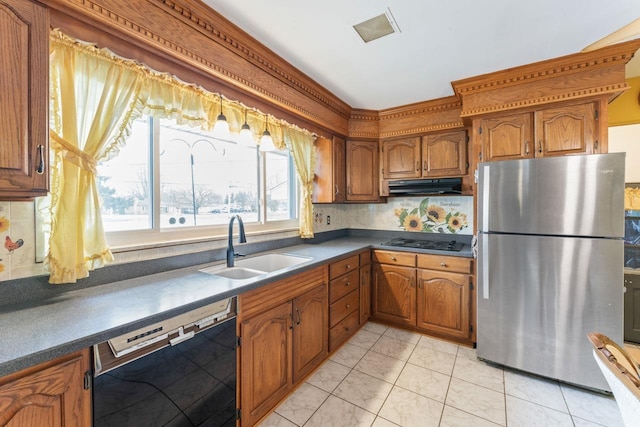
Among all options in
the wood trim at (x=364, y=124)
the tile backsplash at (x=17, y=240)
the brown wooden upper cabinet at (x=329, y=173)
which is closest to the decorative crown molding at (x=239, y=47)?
the brown wooden upper cabinet at (x=329, y=173)

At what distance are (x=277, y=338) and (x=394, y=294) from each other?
4.89 ft

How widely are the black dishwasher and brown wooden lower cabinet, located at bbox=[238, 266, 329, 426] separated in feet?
0.31

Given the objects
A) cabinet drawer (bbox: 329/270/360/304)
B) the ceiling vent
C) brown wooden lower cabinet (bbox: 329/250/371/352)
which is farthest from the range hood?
the ceiling vent

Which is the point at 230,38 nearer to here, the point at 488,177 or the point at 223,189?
the point at 223,189

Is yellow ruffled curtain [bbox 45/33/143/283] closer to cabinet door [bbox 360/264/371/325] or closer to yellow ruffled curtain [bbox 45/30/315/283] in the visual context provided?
yellow ruffled curtain [bbox 45/30/315/283]

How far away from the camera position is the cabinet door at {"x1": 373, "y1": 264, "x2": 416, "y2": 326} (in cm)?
265

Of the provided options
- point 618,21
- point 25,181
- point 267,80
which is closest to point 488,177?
point 618,21

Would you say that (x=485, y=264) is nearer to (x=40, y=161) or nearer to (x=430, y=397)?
(x=430, y=397)

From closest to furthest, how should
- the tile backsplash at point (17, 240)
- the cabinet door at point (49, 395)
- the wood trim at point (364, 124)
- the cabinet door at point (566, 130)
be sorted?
the cabinet door at point (49, 395)
the tile backsplash at point (17, 240)
the cabinet door at point (566, 130)
the wood trim at point (364, 124)

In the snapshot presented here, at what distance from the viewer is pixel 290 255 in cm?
230

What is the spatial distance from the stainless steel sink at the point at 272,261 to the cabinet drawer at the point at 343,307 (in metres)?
0.51

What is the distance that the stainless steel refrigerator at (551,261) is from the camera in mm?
1733

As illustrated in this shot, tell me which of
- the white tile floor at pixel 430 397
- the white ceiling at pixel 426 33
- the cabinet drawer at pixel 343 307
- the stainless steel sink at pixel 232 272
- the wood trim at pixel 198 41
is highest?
the white ceiling at pixel 426 33

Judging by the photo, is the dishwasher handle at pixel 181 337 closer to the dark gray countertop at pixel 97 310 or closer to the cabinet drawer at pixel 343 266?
the dark gray countertop at pixel 97 310
